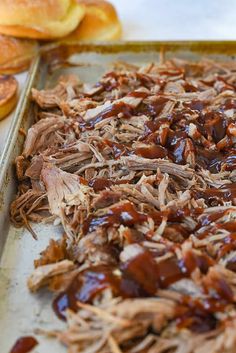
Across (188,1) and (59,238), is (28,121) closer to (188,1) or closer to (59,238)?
(59,238)

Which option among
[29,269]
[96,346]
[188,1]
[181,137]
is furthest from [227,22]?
[96,346]

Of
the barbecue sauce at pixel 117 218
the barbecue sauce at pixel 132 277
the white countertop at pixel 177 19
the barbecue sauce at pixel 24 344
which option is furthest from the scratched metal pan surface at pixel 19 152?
the white countertop at pixel 177 19

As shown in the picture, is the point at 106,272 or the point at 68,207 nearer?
the point at 106,272

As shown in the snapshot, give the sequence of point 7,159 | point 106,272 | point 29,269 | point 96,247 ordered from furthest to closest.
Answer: point 7,159
point 29,269
point 96,247
point 106,272

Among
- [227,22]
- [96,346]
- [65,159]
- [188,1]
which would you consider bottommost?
[96,346]

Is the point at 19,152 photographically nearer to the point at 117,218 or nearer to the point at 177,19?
the point at 117,218

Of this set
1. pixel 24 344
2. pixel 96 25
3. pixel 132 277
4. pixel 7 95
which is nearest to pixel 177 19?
pixel 96 25
